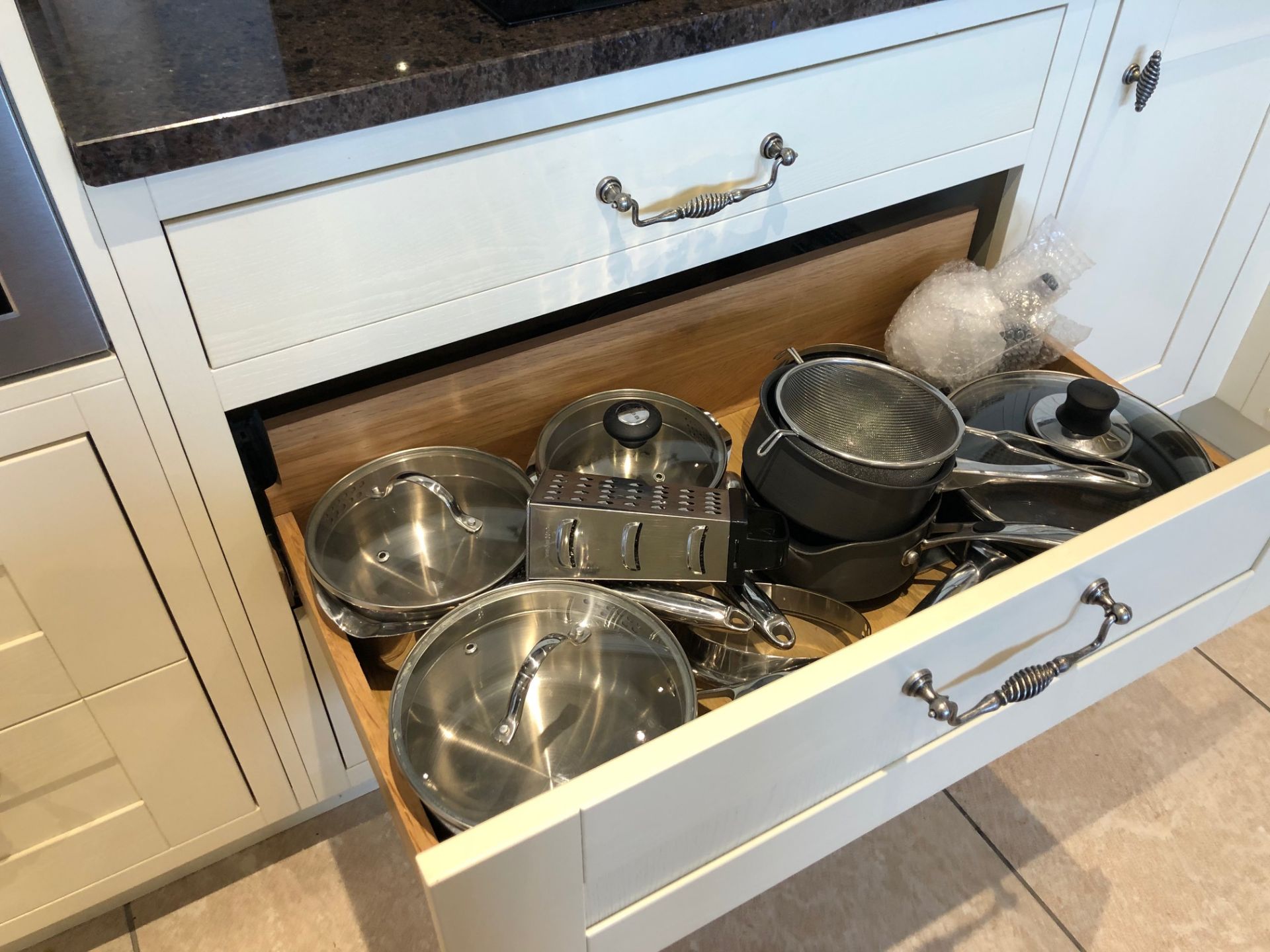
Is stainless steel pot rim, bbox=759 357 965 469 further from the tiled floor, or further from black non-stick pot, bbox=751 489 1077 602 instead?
the tiled floor

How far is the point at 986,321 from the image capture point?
3.23 ft

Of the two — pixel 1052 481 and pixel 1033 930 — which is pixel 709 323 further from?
pixel 1033 930

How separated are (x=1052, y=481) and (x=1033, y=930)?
1.86 feet

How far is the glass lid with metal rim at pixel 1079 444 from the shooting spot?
2.92 ft

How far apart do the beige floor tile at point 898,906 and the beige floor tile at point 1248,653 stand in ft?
1.62

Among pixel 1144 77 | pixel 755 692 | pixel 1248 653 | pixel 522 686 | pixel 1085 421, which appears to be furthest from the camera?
pixel 1248 653

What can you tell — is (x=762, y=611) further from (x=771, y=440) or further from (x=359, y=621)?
(x=359, y=621)

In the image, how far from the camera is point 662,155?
0.81 m

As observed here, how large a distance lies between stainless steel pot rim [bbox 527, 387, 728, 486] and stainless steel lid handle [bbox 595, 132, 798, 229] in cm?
17

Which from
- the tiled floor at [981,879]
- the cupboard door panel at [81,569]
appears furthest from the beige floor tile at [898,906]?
the cupboard door panel at [81,569]

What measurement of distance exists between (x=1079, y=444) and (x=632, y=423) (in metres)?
0.42

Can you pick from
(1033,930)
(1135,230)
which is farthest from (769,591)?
(1135,230)

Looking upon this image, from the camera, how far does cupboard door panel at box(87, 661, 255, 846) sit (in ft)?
2.91

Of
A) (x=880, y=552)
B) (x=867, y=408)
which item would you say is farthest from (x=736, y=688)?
(x=867, y=408)
